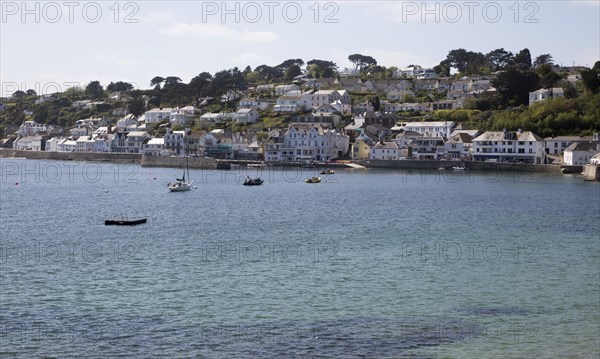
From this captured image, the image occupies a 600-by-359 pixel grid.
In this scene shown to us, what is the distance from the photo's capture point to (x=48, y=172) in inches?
3233

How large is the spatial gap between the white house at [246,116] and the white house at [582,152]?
160 feet

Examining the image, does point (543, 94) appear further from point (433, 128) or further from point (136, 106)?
point (136, 106)

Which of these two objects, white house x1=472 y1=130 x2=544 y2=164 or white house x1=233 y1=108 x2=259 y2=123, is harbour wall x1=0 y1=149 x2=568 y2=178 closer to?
white house x1=472 y1=130 x2=544 y2=164

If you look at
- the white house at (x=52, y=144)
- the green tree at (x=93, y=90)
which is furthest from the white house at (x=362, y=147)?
the green tree at (x=93, y=90)

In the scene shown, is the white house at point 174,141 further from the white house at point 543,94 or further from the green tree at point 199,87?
the white house at point 543,94

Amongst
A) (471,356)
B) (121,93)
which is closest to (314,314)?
(471,356)

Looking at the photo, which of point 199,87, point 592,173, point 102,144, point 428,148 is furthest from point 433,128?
point 199,87

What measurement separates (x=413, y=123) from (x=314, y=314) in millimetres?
75939

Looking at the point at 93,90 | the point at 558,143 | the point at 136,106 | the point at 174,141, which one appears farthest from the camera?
the point at 93,90

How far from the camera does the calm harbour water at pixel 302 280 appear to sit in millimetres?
16984

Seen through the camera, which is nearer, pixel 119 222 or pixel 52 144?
pixel 119 222

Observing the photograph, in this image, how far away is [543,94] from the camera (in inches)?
3634

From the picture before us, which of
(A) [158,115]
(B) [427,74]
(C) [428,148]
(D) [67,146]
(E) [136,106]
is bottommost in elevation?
(C) [428,148]

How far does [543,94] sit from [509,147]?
56.2ft
